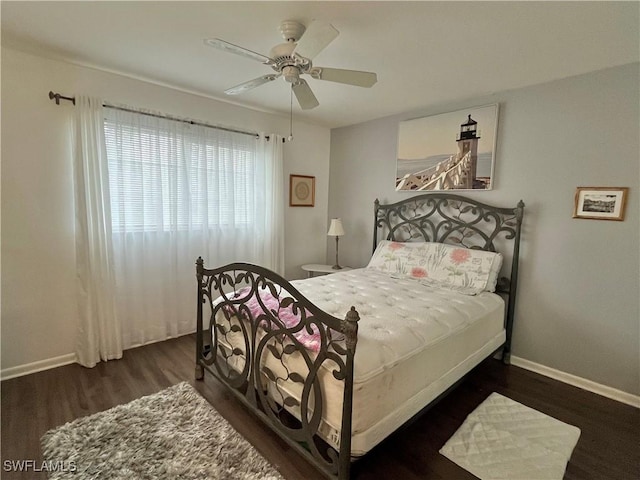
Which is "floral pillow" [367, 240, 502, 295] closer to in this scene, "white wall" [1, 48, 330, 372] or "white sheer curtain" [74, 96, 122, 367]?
"white sheer curtain" [74, 96, 122, 367]

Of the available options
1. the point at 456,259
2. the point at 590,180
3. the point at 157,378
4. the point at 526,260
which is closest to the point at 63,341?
the point at 157,378

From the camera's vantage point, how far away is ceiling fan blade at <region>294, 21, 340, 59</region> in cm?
149

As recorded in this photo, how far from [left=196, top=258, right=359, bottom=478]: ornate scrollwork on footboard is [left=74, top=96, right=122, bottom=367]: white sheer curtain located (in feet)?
3.12

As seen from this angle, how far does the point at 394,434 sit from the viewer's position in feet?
5.28

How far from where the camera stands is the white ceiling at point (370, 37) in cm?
167

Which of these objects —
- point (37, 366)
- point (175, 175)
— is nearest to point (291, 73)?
point (175, 175)

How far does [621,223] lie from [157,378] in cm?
369

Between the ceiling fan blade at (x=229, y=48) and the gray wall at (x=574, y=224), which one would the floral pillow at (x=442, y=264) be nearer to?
the gray wall at (x=574, y=224)

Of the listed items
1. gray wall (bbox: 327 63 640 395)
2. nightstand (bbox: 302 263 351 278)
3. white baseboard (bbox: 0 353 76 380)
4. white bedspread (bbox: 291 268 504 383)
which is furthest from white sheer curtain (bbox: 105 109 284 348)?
gray wall (bbox: 327 63 640 395)

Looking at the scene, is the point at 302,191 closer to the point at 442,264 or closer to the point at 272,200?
the point at 272,200

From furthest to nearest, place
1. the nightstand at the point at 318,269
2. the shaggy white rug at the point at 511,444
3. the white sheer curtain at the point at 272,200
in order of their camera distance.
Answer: the nightstand at the point at 318,269
the white sheer curtain at the point at 272,200
the shaggy white rug at the point at 511,444

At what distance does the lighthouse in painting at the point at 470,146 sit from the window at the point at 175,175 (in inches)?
87.3

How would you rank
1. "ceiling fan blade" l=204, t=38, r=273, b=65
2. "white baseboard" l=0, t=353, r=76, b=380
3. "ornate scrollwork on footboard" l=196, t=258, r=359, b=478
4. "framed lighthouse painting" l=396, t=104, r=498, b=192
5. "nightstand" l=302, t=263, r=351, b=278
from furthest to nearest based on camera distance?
"nightstand" l=302, t=263, r=351, b=278 < "framed lighthouse painting" l=396, t=104, r=498, b=192 < "white baseboard" l=0, t=353, r=76, b=380 < "ceiling fan blade" l=204, t=38, r=273, b=65 < "ornate scrollwork on footboard" l=196, t=258, r=359, b=478

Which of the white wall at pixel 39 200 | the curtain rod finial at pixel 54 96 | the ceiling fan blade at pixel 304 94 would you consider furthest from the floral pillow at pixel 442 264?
the curtain rod finial at pixel 54 96
